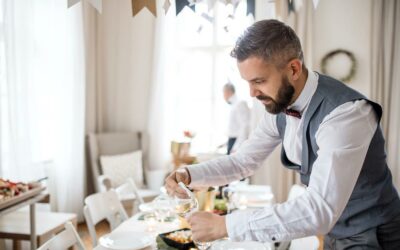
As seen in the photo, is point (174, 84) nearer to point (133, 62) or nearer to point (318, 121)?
point (133, 62)

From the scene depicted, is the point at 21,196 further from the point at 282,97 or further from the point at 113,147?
the point at 113,147

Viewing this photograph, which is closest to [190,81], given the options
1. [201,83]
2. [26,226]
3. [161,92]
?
[201,83]

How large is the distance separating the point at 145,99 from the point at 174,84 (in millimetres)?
431

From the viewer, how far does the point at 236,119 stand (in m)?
4.66

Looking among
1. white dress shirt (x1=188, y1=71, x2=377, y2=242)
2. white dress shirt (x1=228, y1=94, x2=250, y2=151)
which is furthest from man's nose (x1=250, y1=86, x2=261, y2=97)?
white dress shirt (x1=228, y1=94, x2=250, y2=151)

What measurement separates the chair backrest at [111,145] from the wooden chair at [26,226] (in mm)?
1273

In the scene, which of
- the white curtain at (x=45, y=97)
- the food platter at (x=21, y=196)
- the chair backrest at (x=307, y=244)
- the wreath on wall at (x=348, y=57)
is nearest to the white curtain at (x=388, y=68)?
the wreath on wall at (x=348, y=57)

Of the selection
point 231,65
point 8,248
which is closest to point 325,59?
point 231,65

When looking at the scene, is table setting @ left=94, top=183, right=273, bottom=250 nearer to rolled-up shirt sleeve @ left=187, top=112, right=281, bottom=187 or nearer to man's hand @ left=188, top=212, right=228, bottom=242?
rolled-up shirt sleeve @ left=187, top=112, right=281, bottom=187

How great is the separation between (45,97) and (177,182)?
286 centimetres

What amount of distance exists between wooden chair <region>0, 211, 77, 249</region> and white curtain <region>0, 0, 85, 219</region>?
0.50m

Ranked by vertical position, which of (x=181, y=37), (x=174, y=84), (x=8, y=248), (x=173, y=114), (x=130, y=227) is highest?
(x=181, y=37)

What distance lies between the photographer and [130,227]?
6.54ft

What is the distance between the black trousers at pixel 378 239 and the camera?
1209 mm
